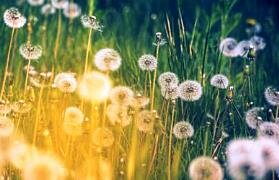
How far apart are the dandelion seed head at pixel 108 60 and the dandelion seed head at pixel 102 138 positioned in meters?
0.35

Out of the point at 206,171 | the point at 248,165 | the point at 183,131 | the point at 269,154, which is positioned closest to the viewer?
the point at 248,165

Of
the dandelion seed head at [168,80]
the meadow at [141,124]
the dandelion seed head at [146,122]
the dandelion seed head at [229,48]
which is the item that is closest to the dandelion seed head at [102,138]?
the meadow at [141,124]

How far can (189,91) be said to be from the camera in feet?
7.75

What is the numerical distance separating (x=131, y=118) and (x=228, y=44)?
3.52 feet

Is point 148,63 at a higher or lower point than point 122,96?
higher

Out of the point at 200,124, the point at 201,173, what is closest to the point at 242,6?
the point at 200,124

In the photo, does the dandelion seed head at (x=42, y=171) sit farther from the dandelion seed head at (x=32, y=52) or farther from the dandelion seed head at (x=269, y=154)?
the dandelion seed head at (x=32, y=52)

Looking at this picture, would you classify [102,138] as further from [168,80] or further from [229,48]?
[229,48]

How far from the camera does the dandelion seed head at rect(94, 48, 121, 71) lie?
8.01ft

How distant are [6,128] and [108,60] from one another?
1.65 ft

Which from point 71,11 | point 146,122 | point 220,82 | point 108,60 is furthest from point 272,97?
point 71,11

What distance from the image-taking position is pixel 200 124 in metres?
2.47

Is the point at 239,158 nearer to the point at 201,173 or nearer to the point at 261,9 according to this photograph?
the point at 201,173

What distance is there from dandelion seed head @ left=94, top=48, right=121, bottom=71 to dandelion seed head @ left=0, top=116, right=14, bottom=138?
0.46 meters
